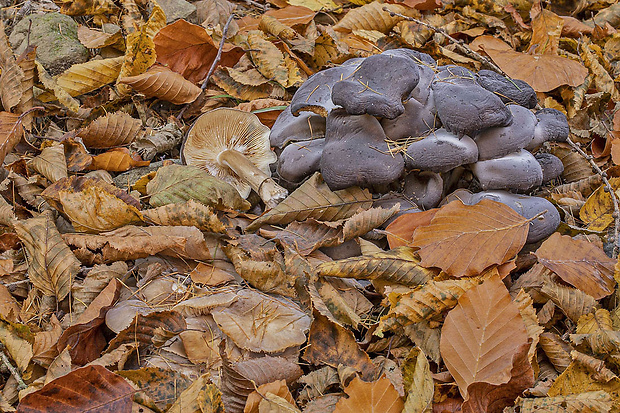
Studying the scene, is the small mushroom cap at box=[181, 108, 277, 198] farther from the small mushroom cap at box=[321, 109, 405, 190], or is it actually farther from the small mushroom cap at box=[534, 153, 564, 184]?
the small mushroom cap at box=[534, 153, 564, 184]

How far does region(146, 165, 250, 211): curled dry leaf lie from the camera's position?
2801 mm

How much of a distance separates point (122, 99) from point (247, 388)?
7.95 ft

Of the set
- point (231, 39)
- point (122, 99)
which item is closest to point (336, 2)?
point (231, 39)

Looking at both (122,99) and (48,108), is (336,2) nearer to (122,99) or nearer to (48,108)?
(122,99)

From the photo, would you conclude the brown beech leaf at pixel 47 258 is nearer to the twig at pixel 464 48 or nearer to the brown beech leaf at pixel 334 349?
the brown beech leaf at pixel 334 349

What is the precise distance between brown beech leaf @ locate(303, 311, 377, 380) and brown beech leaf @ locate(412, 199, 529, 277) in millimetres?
495

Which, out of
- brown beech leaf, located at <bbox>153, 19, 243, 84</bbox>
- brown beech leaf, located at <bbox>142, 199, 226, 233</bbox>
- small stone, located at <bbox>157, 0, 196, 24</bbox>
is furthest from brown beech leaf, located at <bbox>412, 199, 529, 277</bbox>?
small stone, located at <bbox>157, 0, 196, 24</bbox>

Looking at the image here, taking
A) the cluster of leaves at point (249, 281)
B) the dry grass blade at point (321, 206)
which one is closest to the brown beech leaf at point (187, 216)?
the cluster of leaves at point (249, 281)

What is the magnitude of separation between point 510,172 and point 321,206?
97 centimetres

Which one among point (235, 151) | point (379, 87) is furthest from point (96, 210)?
point (379, 87)

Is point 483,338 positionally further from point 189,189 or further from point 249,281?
point 189,189

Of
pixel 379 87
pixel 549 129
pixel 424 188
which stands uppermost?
pixel 379 87

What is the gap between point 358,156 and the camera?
8.61 ft

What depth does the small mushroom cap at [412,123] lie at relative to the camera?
274 cm
